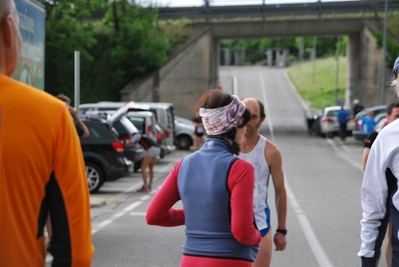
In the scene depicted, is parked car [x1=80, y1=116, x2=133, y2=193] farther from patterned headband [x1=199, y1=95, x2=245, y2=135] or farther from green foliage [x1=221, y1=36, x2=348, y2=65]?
green foliage [x1=221, y1=36, x2=348, y2=65]

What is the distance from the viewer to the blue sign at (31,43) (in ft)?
35.2

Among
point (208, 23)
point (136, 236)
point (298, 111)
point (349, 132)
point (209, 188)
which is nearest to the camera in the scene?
point (209, 188)

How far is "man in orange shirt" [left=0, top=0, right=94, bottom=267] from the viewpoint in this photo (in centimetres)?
263

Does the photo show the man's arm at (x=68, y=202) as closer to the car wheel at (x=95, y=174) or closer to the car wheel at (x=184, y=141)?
the car wheel at (x=95, y=174)

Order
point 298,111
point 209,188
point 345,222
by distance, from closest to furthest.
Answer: point 209,188 → point 345,222 → point 298,111

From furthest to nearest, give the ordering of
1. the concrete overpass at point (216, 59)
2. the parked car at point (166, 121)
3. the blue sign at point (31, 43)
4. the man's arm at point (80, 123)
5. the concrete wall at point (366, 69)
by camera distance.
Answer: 1. the concrete wall at point (366, 69)
2. the concrete overpass at point (216, 59)
3. the parked car at point (166, 121)
4. the man's arm at point (80, 123)
5. the blue sign at point (31, 43)

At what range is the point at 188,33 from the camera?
166 feet

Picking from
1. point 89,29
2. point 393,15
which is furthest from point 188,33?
point 393,15

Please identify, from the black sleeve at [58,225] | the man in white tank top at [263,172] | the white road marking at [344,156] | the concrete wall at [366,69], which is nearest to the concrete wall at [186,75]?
the concrete wall at [366,69]

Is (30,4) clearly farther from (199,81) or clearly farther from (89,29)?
(199,81)

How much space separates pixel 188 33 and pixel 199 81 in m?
3.05

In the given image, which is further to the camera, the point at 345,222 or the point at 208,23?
the point at 208,23

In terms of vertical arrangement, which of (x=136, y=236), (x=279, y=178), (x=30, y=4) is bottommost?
(x=136, y=236)

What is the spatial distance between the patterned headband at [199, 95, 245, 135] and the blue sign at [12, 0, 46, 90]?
6891 mm
